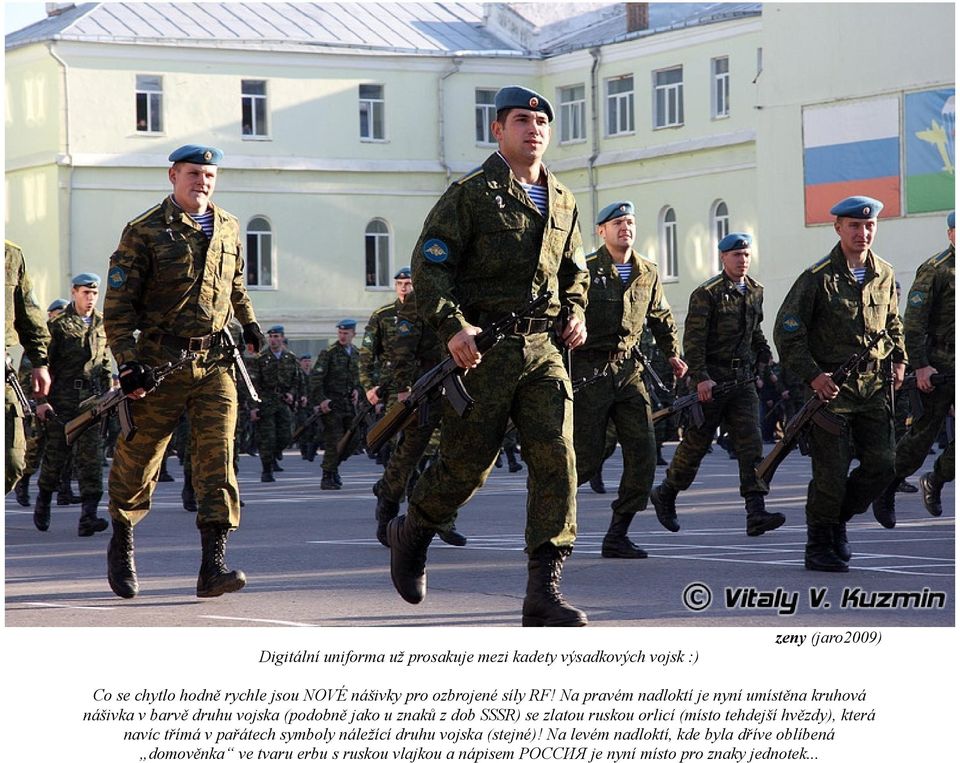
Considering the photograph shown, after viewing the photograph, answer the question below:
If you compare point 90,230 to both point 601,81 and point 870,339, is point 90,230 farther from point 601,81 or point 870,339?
point 870,339

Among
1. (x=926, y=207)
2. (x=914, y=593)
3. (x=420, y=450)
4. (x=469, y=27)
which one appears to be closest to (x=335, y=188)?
(x=469, y=27)

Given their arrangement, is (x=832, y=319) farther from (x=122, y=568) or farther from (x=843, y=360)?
(x=122, y=568)

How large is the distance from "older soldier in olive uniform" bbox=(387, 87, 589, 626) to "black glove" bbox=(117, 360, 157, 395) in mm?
1902

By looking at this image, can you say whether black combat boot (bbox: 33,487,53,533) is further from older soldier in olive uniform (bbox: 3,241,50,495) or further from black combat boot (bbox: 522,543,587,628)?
black combat boot (bbox: 522,543,587,628)

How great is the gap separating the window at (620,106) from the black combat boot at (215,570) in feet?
138

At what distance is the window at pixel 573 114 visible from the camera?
173ft

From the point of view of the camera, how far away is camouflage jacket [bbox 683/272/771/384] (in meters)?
14.0

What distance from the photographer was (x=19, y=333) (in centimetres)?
1163

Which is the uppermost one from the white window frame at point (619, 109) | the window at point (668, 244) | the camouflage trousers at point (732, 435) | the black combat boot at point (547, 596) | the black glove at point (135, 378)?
the white window frame at point (619, 109)

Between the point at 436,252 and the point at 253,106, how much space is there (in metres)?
44.3

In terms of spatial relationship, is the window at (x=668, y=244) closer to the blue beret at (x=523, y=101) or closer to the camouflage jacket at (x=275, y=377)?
the camouflage jacket at (x=275, y=377)

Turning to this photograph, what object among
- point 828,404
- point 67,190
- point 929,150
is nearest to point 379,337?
point 828,404

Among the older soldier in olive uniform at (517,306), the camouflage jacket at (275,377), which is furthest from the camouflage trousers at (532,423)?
the camouflage jacket at (275,377)

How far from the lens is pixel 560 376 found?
8.52 metres
